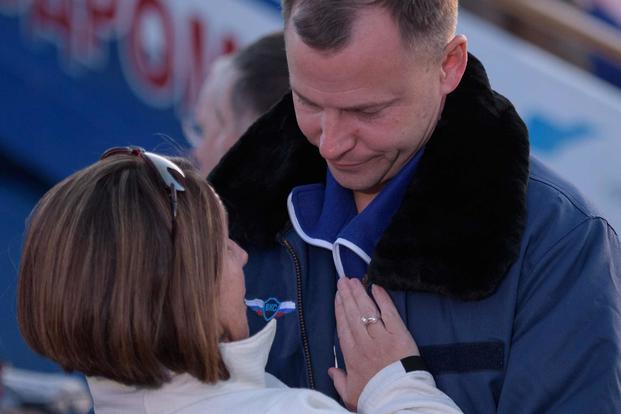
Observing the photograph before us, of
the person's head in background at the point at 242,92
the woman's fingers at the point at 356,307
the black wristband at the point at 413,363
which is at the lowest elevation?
the person's head in background at the point at 242,92

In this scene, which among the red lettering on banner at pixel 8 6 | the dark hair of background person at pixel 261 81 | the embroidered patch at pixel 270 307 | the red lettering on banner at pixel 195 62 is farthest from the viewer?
the red lettering on banner at pixel 8 6

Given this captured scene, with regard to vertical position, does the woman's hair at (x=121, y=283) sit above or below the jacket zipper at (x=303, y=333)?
above

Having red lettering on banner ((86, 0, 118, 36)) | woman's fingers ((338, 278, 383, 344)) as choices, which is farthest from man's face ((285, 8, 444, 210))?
red lettering on banner ((86, 0, 118, 36))

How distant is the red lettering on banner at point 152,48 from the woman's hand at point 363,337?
133 inches

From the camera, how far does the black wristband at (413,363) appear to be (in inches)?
80.1

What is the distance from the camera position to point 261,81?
3512mm

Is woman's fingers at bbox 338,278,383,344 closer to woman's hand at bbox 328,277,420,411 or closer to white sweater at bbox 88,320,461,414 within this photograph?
woman's hand at bbox 328,277,420,411

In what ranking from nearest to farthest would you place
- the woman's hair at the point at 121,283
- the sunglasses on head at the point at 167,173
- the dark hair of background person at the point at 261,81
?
1. the woman's hair at the point at 121,283
2. the sunglasses on head at the point at 167,173
3. the dark hair of background person at the point at 261,81

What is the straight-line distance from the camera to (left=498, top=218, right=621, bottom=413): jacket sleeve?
76.0 inches

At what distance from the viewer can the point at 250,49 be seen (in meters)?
3.60

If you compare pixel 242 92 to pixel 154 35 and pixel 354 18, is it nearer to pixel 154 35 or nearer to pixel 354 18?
pixel 354 18

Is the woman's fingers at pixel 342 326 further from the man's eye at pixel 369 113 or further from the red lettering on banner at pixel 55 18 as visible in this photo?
the red lettering on banner at pixel 55 18

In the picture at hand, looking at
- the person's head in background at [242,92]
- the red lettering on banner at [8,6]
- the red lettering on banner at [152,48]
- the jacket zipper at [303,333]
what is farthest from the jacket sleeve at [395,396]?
the red lettering on banner at [8,6]

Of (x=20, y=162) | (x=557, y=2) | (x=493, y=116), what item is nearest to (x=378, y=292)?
(x=493, y=116)
